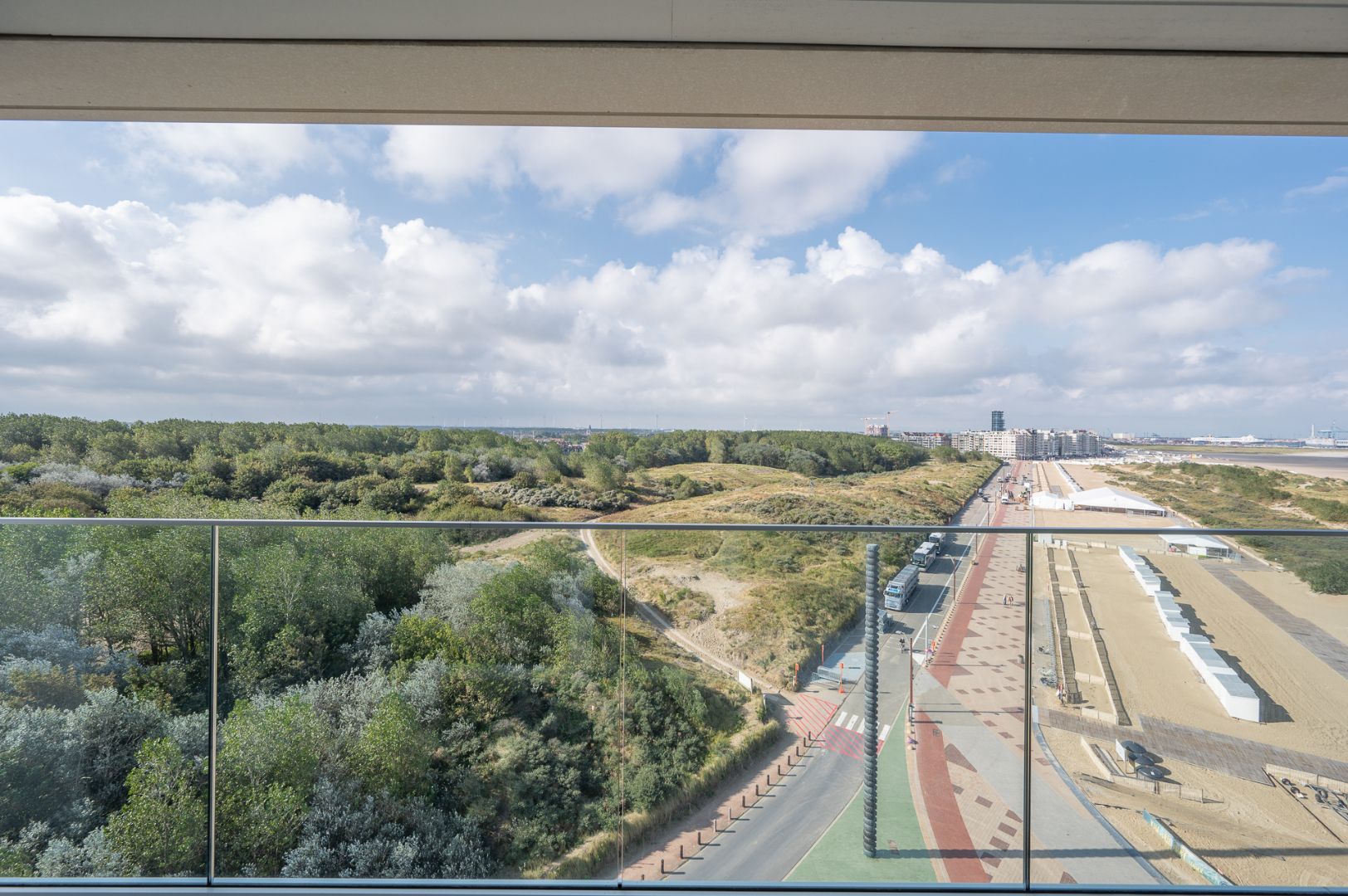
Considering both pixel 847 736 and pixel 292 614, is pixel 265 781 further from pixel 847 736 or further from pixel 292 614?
pixel 847 736

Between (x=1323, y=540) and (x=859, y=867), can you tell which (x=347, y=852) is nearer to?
(x=859, y=867)

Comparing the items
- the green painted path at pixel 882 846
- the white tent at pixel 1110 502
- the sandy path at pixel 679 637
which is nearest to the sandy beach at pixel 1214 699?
the green painted path at pixel 882 846

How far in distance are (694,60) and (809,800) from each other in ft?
5.97

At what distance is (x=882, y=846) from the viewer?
133 cm

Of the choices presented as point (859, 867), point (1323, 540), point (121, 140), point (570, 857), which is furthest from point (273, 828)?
point (121, 140)

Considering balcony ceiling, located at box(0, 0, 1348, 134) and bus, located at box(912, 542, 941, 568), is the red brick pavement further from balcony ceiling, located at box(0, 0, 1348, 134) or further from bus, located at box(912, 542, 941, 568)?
balcony ceiling, located at box(0, 0, 1348, 134)

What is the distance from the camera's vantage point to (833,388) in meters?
14.6

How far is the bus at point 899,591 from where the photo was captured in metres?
1.36

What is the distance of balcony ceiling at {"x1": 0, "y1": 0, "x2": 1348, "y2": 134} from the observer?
132cm

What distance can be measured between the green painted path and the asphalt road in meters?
0.03

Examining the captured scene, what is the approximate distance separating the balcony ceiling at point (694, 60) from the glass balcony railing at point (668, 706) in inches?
45.4

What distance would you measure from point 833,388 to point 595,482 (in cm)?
666

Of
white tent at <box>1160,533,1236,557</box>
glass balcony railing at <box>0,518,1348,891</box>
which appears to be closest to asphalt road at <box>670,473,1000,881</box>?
glass balcony railing at <box>0,518,1348,891</box>

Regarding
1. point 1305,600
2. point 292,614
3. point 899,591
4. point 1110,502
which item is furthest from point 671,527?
point 1110,502
